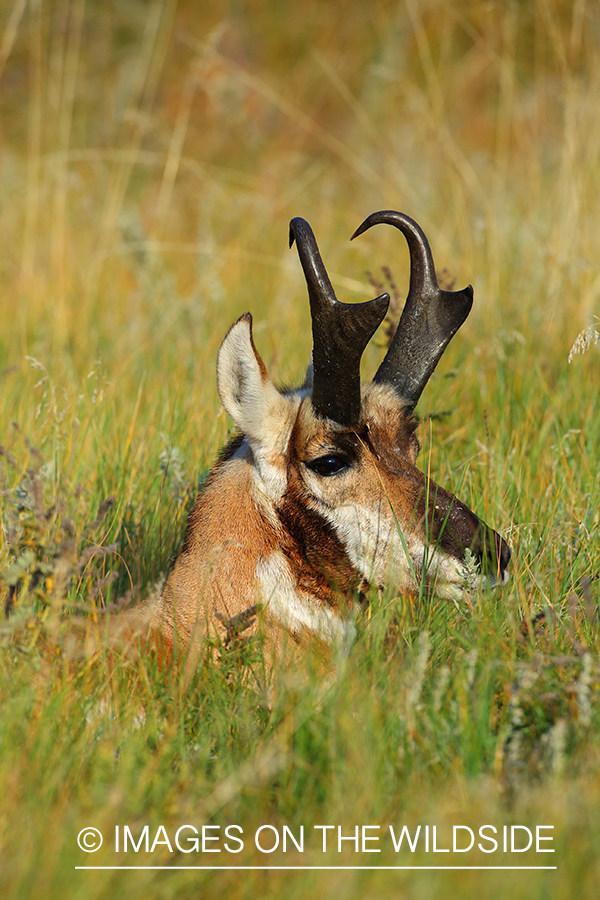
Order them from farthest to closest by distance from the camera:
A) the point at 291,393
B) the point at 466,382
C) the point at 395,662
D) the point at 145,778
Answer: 1. the point at 466,382
2. the point at 291,393
3. the point at 395,662
4. the point at 145,778

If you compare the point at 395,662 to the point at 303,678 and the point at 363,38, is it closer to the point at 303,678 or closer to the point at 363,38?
the point at 303,678

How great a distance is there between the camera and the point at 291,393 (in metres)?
4.13

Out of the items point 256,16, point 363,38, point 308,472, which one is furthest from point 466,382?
point 256,16

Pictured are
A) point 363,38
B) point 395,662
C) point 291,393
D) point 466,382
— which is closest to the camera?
point 395,662

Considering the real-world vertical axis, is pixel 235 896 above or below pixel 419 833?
below

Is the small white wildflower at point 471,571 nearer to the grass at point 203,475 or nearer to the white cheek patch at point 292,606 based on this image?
the grass at point 203,475

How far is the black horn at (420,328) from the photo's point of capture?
4.03 m

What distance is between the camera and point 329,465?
12.3 ft

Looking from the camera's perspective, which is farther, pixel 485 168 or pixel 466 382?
pixel 485 168

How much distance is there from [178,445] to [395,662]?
95.2 inches

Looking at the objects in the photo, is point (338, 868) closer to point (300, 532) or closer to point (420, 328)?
point (300, 532)

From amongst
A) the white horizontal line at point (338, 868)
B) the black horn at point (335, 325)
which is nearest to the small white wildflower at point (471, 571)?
the black horn at point (335, 325)

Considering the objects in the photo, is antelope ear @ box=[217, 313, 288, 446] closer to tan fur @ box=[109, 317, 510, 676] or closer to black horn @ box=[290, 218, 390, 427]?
tan fur @ box=[109, 317, 510, 676]

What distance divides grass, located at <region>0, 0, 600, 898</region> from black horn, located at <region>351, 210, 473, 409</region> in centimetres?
42
